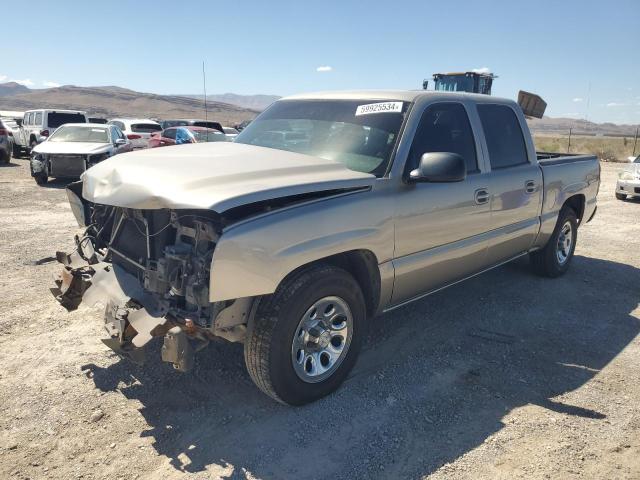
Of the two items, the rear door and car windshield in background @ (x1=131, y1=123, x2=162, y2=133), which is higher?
car windshield in background @ (x1=131, y1=123, x2=162, y2=133)

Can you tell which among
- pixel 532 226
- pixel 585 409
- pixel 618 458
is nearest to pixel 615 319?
pixel 532 226

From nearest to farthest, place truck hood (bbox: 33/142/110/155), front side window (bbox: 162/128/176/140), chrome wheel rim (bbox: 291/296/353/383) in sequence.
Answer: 1. chrome wheel rim (bbox: 291/296/353/383)
2. truck hood (bbox: 33/142/110/155)
3. front side window (bbox: 162/128/176/140)

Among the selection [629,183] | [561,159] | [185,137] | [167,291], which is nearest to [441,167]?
[167,291]

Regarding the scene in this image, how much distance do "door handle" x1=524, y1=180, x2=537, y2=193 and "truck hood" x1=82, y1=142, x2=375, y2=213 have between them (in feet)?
7.16

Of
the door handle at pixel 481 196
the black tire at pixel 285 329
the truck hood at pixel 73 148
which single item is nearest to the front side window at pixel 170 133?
the truck hood at pixel 73 148

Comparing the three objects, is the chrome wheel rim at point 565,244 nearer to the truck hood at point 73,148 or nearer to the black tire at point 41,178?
the truck hood at point 73,148

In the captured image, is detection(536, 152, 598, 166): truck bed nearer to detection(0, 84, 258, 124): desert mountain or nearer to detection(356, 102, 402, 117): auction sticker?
detection(356, 102, 402, 117): auction sticker

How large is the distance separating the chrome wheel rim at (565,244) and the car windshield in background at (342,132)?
3.29 m

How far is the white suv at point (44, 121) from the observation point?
1852 cm

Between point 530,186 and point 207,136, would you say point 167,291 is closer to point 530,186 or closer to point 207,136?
point 530,186

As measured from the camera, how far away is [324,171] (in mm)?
3352

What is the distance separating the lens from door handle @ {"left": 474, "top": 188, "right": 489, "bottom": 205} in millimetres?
4215

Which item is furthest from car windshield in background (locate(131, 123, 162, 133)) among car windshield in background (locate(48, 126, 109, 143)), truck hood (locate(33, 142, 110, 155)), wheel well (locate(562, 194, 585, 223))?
wheel well (locate(562, 194, 585, 223))

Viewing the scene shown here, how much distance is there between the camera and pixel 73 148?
39.6ft
